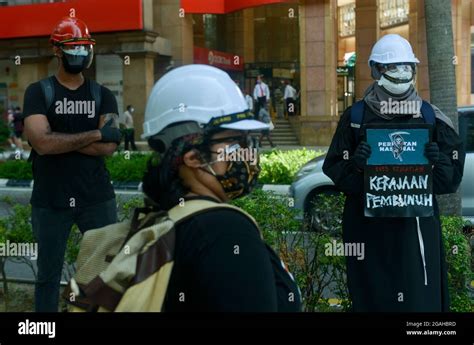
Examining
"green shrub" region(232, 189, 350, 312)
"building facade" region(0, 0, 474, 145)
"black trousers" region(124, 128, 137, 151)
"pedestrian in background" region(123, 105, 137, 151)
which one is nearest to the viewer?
"green shrub" region(232, 189, 350, 312)

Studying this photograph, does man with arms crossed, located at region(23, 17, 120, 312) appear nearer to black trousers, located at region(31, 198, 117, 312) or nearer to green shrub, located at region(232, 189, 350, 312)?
black trousers, located at region(31, 198, 117, 312)

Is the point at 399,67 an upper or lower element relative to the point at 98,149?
upper

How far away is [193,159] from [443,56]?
3699 mm

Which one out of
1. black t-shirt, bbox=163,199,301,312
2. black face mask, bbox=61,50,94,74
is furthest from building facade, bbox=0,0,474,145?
black t-shirt, bbox=163,199,301,312

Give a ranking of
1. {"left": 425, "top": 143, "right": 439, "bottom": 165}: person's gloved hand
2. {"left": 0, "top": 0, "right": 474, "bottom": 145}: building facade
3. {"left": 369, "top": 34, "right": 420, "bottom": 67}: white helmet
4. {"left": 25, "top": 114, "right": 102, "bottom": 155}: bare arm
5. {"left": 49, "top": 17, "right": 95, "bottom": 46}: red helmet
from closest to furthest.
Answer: {"left": 425, "top": 143, "right": 439, "bottom": 165}: person's gloved hand
{"left": 369, "top": 34, "right": 420, "bottom": 67}: white helmet
{"left": 25, "top": 114, "right": 102, "bottom": 155}: bare arm
{"left": 49, "top": 17, "right": 95, "bottom": 46}: red helmet
{"left": 0, "top": 0, "right": 474, "bottom": 145}: building facade

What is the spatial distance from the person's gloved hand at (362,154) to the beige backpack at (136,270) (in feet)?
4.95

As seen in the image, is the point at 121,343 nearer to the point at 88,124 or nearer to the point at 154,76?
the point at 88,124

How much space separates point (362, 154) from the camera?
321cm

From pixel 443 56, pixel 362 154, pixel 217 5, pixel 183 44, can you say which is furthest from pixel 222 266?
pixel 217 5

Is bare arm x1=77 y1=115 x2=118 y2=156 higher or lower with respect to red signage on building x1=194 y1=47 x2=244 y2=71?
lower

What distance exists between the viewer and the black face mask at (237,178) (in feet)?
6.27

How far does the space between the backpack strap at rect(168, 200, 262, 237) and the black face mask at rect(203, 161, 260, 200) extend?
0.12 meters

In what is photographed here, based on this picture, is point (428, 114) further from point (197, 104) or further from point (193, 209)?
point (193, 209)

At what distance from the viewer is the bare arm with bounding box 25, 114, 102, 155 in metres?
3.80
